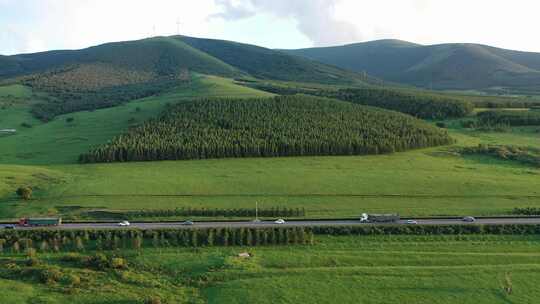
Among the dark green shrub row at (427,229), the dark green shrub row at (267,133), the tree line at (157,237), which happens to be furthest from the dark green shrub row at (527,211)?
the dark green shrub row at (267,133)

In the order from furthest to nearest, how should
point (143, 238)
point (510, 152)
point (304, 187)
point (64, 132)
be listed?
point (64, 132) → point (510, 152) → point (304, 187) → point (143, 238)

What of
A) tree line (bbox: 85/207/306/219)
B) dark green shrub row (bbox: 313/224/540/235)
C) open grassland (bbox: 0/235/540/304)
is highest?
tree line (bbox: 85/207/306/219)

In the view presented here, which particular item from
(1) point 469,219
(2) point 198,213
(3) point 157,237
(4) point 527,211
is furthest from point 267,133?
(4) point 527,211

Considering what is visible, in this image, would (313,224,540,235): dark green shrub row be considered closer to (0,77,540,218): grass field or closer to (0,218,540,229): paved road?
(0,218,540,229): paved road

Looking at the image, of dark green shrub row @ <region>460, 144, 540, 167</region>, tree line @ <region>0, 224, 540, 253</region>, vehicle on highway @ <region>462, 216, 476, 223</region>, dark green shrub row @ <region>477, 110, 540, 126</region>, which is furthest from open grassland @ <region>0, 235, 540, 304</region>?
dark green shrub row @ <region>477, 110, 540, 126</region>

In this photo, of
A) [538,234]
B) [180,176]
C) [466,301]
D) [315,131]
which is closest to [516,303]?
[466,301]

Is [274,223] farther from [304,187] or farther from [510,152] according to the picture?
[510,152]

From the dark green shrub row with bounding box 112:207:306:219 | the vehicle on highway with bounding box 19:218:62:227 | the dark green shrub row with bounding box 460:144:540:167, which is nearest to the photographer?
the vehicle on highway with bounding box 19:218:62:227
